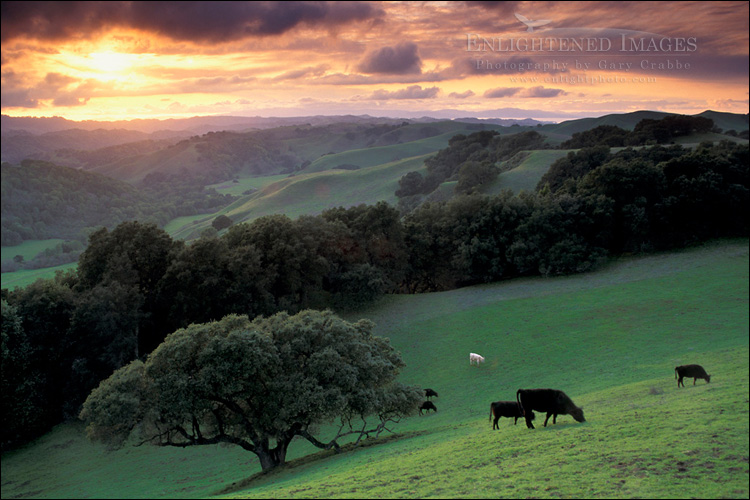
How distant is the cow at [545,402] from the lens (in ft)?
49.6

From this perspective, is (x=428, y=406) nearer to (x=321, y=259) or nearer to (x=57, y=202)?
(x=321, y=259)

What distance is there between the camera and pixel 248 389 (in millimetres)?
19656

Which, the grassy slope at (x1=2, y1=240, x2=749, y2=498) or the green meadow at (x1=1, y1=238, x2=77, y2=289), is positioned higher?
the green meadow at (x1=1, y1=238, x2=77, y2=289)

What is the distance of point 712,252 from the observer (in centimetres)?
1595

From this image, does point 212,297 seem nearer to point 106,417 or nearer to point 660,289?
point 106,417

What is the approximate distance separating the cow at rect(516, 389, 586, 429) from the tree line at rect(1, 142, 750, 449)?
789 centimetres

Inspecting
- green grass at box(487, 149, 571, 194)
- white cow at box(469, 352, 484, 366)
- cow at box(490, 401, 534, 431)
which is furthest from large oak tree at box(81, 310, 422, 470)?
green grass at box(487, 149, 571, 194)

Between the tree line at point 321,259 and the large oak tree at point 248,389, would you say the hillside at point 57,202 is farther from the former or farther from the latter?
the large oak tree at point 248,389

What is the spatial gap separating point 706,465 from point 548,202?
138 ft

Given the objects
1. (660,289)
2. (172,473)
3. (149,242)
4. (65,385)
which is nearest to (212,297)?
(149,242)

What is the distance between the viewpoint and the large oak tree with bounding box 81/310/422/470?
1897 cm

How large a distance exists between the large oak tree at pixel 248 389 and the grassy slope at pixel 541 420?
1.82m

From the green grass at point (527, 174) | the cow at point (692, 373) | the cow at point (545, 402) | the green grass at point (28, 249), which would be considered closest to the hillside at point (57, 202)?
the green grass at point (28, 249)

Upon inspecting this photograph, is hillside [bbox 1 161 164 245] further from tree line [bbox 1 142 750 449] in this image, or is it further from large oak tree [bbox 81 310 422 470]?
large oak tree [bbox 81 310 422 470]
